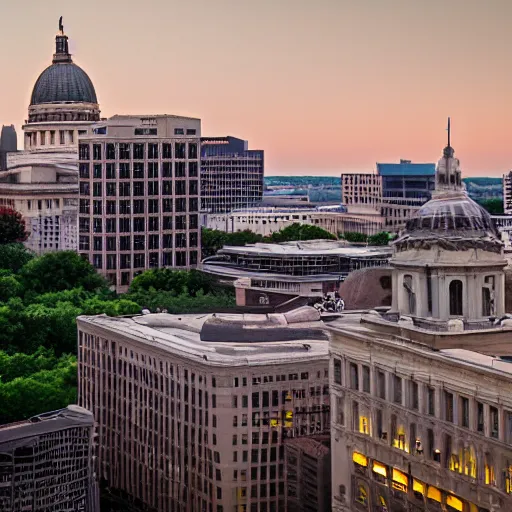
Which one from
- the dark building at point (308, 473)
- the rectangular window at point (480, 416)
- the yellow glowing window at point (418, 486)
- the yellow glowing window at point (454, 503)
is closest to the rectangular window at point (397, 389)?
the yellow glowing window at point (418, 486)

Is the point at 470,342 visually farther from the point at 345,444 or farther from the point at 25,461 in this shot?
the point at 25,461

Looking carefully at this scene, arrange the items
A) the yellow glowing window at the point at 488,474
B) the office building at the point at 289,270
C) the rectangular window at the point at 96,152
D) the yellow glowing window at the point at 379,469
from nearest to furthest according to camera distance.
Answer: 1. the yellow glowing window at the point at 488,474
2. the yellow glowing window at the point at 379,469
3. the office building at the point at 289,270
4. the rectangular window at the point at 96,152

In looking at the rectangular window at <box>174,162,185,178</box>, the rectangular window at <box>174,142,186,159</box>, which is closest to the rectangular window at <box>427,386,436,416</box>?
the rectangular window at <box>174,142,186,159</box>

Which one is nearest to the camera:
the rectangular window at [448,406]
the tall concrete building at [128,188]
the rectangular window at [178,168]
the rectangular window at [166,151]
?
the rectangular window at [448,406]

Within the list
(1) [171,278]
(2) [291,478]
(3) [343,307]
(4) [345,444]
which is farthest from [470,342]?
(1) [171,278]

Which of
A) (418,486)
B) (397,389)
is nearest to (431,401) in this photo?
(397,389)

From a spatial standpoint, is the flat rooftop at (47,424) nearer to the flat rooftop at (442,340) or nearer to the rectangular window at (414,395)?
the flat rooftop at (442,340)

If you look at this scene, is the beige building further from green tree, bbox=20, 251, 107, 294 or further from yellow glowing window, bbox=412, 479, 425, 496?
green tree, bbox=20, 251, 107, 294
